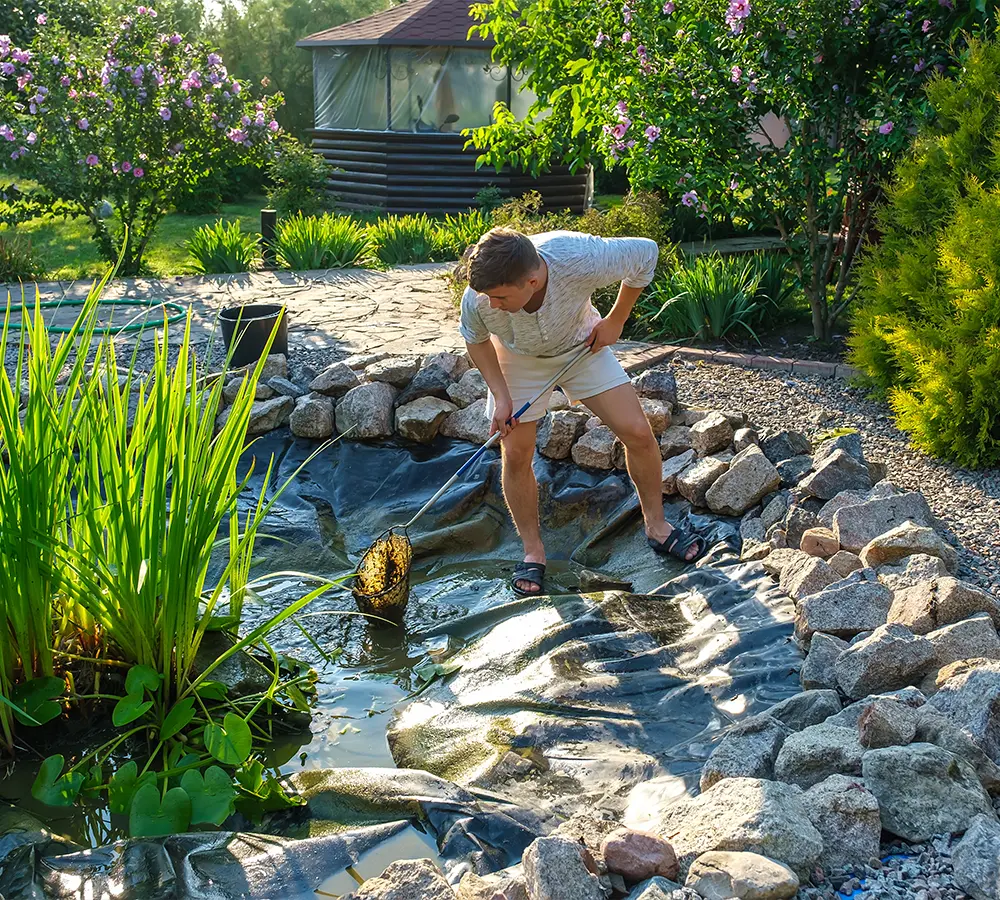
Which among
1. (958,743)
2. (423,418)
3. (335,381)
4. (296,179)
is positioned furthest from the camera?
(296,179)

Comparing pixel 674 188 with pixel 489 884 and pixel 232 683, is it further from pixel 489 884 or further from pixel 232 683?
pixel 489 884

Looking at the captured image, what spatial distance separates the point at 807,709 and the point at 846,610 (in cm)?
53

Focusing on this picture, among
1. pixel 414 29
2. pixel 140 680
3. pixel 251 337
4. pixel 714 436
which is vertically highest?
pixel 414 29

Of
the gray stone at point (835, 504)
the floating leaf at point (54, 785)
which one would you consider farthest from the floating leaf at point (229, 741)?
the gray stone at point (835, 504)

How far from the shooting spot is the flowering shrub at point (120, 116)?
928 centimetres

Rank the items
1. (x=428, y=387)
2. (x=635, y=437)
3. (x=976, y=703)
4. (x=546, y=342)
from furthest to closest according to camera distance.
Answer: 1. (x=428, y=387)
2. (x=635, y=437)
3. (x=546, y=342)
4. (x=976, y=703)

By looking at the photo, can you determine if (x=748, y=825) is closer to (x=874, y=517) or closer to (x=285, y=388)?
(x=874, y=517)

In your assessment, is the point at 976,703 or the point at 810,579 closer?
the point at 976,703

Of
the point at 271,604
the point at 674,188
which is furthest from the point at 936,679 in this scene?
the point at 674,188

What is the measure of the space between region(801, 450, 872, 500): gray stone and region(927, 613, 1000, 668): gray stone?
3.99 ft

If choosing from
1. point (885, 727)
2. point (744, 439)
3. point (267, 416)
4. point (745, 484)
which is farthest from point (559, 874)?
point (267, 416)

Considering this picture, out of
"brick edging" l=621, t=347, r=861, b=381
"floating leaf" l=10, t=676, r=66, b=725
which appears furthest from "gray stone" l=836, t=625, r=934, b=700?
"brick edging" l=621, t=347, r=861, b=381

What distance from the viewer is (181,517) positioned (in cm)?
251

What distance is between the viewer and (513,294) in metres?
3.30
